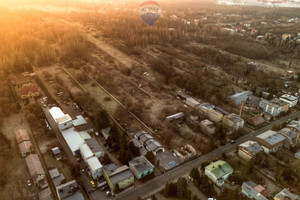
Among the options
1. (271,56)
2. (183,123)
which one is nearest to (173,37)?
(271,56)

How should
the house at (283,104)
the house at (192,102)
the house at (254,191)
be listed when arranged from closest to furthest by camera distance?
the house at (254,191), the house at (283,104), the house at (192,102)

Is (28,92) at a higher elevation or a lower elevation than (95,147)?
higher

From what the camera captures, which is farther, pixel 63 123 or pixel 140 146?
pixel 63 123

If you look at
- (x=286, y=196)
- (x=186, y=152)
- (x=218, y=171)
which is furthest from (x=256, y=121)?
(x=286, y=196)

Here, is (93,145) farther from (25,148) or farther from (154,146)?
(25,148)

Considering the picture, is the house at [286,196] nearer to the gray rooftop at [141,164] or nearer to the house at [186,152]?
the house at [186,152]

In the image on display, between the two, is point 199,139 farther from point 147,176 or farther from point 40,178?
point 40,178

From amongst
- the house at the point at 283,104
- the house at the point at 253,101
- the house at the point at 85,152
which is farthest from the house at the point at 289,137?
the house at the point at 85,152
